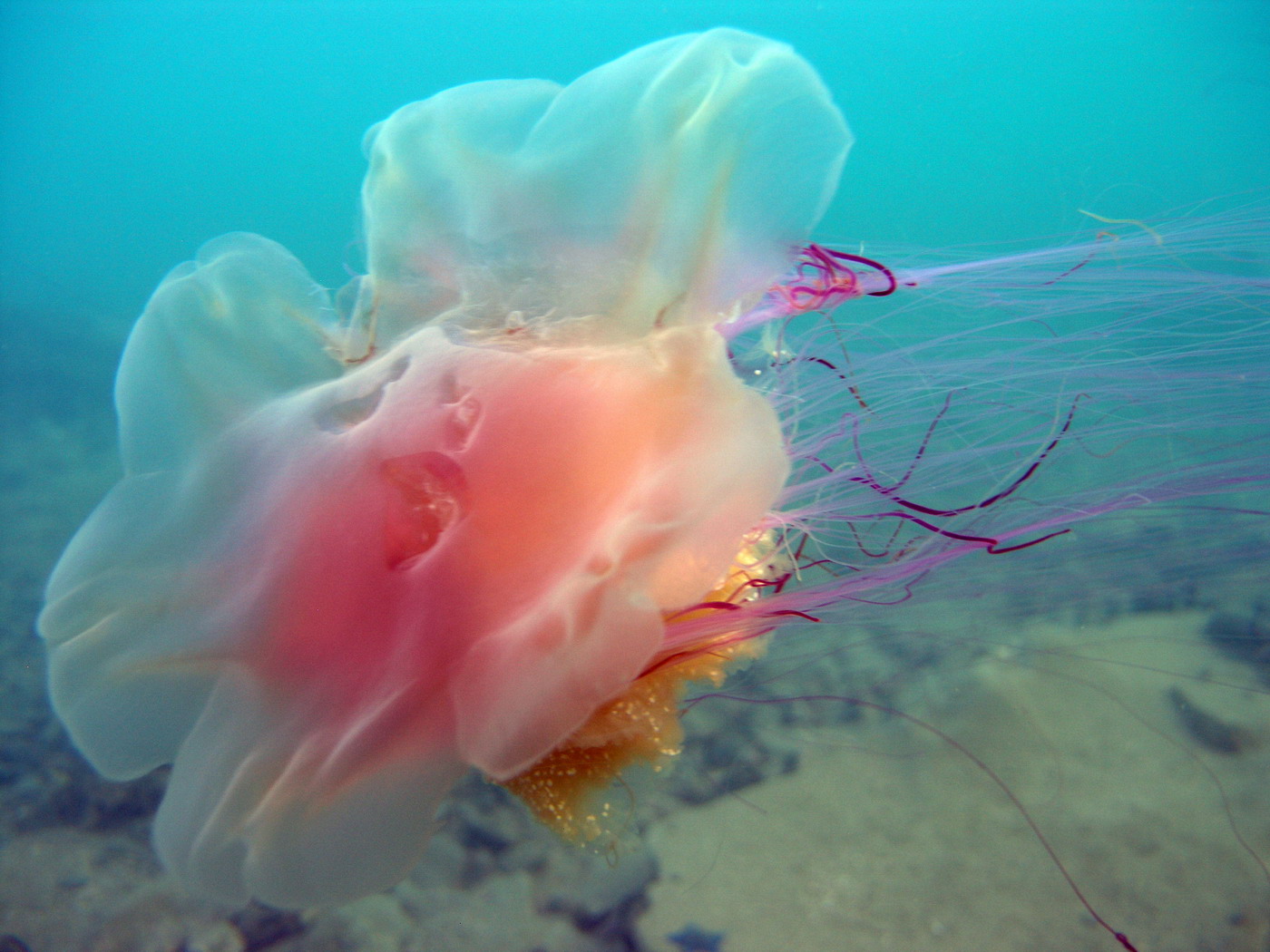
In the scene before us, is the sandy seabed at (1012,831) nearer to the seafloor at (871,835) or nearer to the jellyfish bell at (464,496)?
the seafloor at (871,835)

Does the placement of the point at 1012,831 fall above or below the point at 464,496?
below

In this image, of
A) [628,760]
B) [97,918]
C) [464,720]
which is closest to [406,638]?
[464,720]

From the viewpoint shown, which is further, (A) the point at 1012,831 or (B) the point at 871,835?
(B) the point at 871,835

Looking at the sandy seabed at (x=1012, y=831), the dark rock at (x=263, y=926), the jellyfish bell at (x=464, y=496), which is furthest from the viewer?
the dark rock at (x=263, y=926)

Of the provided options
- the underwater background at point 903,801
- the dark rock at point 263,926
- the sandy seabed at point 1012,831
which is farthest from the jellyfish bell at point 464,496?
the sandy seabed at point 1012,831

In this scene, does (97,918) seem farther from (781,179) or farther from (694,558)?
(781,179)

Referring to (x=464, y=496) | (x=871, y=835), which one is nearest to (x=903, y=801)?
(x=871, y=835)

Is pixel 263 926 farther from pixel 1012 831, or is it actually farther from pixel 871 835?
pixel 1012 831
